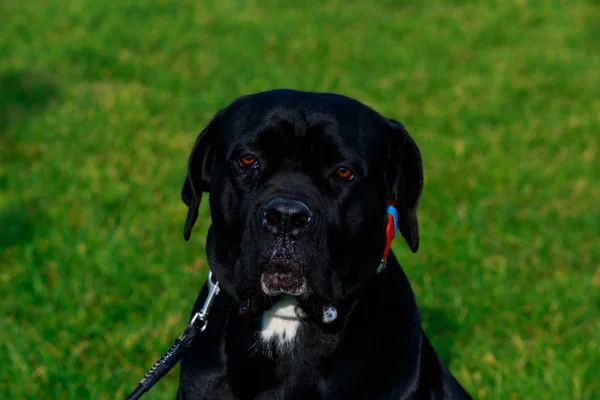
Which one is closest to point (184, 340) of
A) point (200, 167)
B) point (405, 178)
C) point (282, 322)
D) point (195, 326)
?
point (195, 326)

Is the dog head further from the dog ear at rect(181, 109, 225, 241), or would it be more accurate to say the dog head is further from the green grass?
the green grass

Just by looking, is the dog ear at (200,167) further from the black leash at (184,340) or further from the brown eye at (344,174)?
the brown eye at (344,174)

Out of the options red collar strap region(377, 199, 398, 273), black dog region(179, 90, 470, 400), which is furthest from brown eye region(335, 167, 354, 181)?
red collar strap region(377, 199, 398, 273)

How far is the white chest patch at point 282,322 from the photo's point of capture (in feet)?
11.4

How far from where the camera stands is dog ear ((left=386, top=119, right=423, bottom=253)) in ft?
12.1

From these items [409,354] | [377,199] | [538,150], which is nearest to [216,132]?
[377,199]

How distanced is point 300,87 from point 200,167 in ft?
20.9

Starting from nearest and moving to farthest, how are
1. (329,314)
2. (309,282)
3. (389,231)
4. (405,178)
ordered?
(309,282)
(329,314)
(389,231)
(405,178)

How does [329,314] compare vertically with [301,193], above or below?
below

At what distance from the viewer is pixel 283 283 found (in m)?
Result: 3.29

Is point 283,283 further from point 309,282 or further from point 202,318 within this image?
point 202,318

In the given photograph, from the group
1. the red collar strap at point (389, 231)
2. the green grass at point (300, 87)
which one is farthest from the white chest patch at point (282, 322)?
the green grass at point (300, 87)

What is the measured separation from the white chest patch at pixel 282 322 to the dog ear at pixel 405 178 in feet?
1.86

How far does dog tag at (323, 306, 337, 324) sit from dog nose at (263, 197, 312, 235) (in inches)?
14.0
